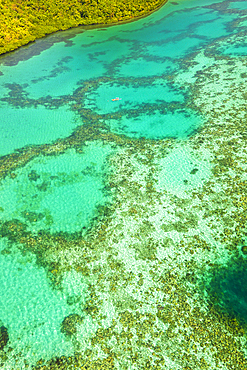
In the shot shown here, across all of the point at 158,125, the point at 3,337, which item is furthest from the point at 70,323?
the point at 158,125

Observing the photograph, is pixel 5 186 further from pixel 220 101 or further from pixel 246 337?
pixel 220 101

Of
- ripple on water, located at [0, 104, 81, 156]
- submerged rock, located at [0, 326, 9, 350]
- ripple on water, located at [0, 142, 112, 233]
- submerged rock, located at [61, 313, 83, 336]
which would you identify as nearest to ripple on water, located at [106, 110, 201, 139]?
ripple on water, located at [0, 142, 112, 233]

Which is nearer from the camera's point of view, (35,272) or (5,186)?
(35,272)

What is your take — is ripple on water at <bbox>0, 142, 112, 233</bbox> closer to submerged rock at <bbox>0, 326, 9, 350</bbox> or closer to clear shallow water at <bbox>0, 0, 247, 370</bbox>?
clear shallow water at <bbox>0, 0, 247, 370</bbox>

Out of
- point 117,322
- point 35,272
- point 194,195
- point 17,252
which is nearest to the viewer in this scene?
point 117,322

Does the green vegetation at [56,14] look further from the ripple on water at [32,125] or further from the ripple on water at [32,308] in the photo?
the ripple on water at [32,308]

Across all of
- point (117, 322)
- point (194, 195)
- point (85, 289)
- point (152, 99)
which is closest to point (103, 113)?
point (152, 99)

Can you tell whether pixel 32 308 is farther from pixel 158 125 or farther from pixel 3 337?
pixel 158 125
